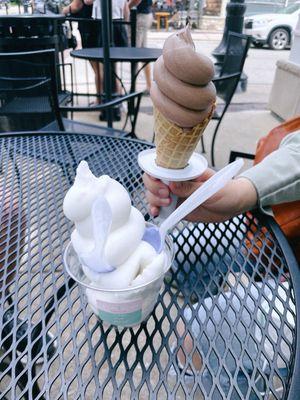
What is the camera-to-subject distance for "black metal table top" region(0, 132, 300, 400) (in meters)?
0.60

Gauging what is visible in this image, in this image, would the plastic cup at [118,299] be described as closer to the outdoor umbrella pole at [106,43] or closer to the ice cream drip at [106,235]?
the ice cream drip at [106,235]

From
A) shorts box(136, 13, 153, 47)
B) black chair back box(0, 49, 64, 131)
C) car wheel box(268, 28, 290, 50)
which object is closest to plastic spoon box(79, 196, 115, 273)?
black chair back box(0, 49, 64, 131)

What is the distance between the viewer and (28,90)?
6.44 ft

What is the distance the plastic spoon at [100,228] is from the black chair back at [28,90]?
1.41 m

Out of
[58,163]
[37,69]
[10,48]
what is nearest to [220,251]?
[58,163]

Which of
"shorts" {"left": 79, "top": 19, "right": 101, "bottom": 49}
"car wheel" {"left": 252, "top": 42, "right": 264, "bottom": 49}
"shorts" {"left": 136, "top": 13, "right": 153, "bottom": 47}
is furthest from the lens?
"car wheel" {"left": 252, "top": 42, "right": 264, "bottom": 49}

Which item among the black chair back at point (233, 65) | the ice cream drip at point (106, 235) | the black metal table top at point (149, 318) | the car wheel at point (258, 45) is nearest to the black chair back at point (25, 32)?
the black chair back at point (233, 65)

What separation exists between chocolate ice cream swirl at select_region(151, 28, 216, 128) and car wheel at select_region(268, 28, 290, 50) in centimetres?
1253

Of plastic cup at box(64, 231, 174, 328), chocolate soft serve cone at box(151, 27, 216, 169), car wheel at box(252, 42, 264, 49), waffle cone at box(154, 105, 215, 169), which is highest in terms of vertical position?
chocolate soft serve cone at box(151, 27, 216, 169)

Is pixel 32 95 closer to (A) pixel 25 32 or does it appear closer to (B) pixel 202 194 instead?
(A) pixel 25 32

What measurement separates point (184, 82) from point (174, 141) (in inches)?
5.2

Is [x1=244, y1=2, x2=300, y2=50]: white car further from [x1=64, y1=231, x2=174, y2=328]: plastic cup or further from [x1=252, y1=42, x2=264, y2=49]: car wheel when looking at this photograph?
[x1=64, y1=231, x2=174, y2=328]: plastic cup

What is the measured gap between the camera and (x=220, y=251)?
0.94 meters

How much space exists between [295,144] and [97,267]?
2.32 ft
